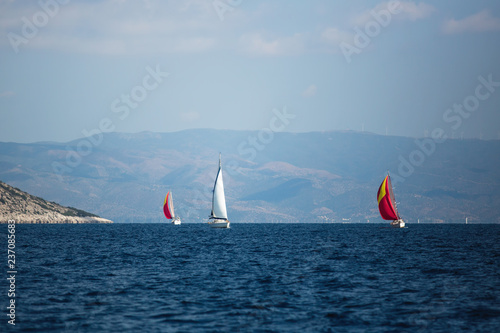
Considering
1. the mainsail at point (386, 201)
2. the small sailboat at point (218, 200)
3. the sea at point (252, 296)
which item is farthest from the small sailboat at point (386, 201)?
the sea at point (252, 296)

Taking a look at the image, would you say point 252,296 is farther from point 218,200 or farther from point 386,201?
point 386,201

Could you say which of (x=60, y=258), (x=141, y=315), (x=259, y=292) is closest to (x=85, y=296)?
(x=141, y=315)

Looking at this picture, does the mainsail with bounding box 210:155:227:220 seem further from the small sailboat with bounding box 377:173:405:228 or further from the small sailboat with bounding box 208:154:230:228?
the small sailboat with bounding box 377:173:405:228

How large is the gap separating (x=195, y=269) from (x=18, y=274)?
15356 millimetres

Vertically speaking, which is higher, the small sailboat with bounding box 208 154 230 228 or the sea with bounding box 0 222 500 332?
the small sailboat with bounding box 208 154 230 228

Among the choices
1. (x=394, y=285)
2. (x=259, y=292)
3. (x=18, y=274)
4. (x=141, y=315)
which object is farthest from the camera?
(x=18, y=274)

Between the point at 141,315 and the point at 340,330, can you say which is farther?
the point at 141,315

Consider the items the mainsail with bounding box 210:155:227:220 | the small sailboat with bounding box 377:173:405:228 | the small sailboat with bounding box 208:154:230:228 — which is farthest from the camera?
the small sailboat with bounding box 208:154:230:228

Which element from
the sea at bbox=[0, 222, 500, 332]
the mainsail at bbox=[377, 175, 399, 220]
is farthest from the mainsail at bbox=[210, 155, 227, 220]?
the sea at bbox=[0, 222, 500, 332]

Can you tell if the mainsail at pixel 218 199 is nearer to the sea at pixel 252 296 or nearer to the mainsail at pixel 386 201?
the mainsail at pixel 386 201

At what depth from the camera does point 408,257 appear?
2601 inches

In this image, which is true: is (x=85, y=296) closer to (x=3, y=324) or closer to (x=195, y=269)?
(x=3, y=324)

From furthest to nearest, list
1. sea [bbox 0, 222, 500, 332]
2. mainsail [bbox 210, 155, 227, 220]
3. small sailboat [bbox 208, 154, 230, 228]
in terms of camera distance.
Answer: small sailboat [bbox 208, 154, 230, 228] < mainsail [bbox 210, 155, 227, 220] < sea [bbox 0, 222, 500, 332]

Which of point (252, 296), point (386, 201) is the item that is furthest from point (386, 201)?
point (252, 296)
